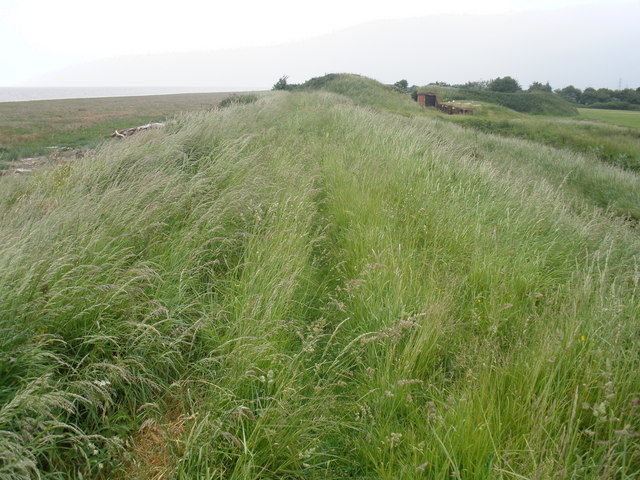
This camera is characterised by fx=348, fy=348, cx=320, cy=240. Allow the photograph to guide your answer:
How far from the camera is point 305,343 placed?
2.16 metres

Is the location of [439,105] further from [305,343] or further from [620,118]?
[305,343]

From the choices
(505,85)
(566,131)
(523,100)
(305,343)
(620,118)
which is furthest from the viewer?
(505,85)

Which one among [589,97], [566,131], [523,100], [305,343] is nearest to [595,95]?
[589,97]

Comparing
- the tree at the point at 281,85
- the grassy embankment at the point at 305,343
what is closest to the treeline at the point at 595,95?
the tree at the point at 281,85

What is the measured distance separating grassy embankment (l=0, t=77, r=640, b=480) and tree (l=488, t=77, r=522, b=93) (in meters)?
51.5

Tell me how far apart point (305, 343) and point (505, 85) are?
185ft

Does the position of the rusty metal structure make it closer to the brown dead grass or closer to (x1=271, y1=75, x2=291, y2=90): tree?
(x1=271, y1=75, x2=291, y2=90): tree

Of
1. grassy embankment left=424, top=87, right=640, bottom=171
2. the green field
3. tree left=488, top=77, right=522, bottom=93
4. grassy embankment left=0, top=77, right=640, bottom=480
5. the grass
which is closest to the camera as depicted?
grassy embankment left=0, top=77, right=640, bottom=480

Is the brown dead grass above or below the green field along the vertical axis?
below

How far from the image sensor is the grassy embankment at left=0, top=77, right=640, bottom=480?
1.51 meters

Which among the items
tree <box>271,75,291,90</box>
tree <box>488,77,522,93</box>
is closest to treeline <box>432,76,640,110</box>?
tree <box>488,77,522,93</box>

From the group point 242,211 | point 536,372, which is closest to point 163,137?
point 242,211

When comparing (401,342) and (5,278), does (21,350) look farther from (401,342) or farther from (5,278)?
(401,342)

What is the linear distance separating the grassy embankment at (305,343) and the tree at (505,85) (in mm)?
51465
